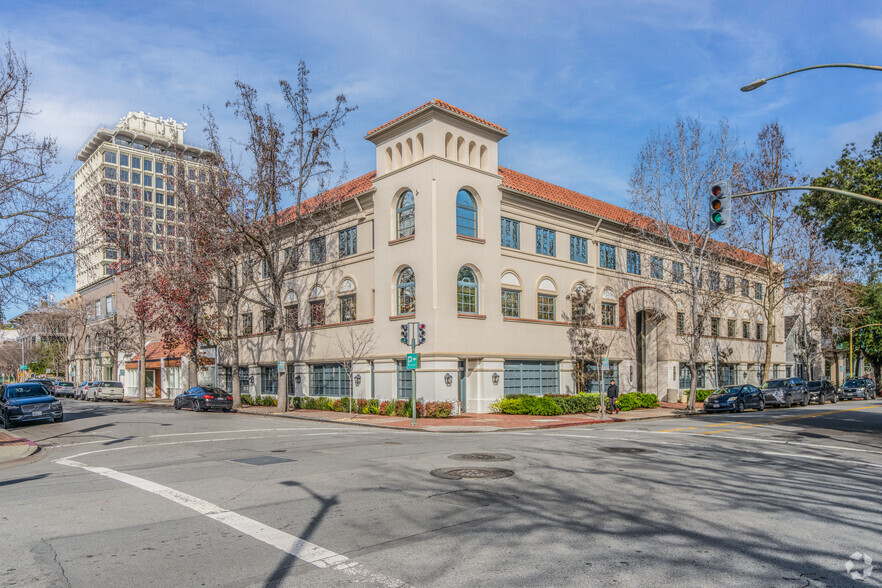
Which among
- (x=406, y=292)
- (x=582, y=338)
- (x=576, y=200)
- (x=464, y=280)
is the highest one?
(x=576, y=200)

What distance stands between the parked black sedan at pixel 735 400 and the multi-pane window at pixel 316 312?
21.8 m

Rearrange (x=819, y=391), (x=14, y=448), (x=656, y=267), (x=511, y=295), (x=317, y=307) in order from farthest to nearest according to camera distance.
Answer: (x=656, y=267) → (x=819, y=391) → (x=317, y=307) → (x=511, y=295) → (x=14, y=448)

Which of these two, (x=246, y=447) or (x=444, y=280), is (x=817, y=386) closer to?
(x=444, y=280)

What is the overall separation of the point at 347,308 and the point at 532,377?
10.7m

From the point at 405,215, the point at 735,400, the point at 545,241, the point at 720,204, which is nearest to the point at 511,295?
the point at 545,241

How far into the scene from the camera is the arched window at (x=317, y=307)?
35344 mm

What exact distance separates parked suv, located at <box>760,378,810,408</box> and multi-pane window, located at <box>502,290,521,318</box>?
55.4 feet

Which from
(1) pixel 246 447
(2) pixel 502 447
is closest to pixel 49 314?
(1) pixel 246 447

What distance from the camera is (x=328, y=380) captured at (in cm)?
3453

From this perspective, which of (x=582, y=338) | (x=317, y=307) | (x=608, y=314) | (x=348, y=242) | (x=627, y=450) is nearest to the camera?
(x=627, y=450)

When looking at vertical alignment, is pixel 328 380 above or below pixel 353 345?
below

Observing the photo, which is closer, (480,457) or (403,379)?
(480,457)

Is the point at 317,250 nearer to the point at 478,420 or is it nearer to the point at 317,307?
the point at 317,307

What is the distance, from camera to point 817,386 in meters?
41.2
